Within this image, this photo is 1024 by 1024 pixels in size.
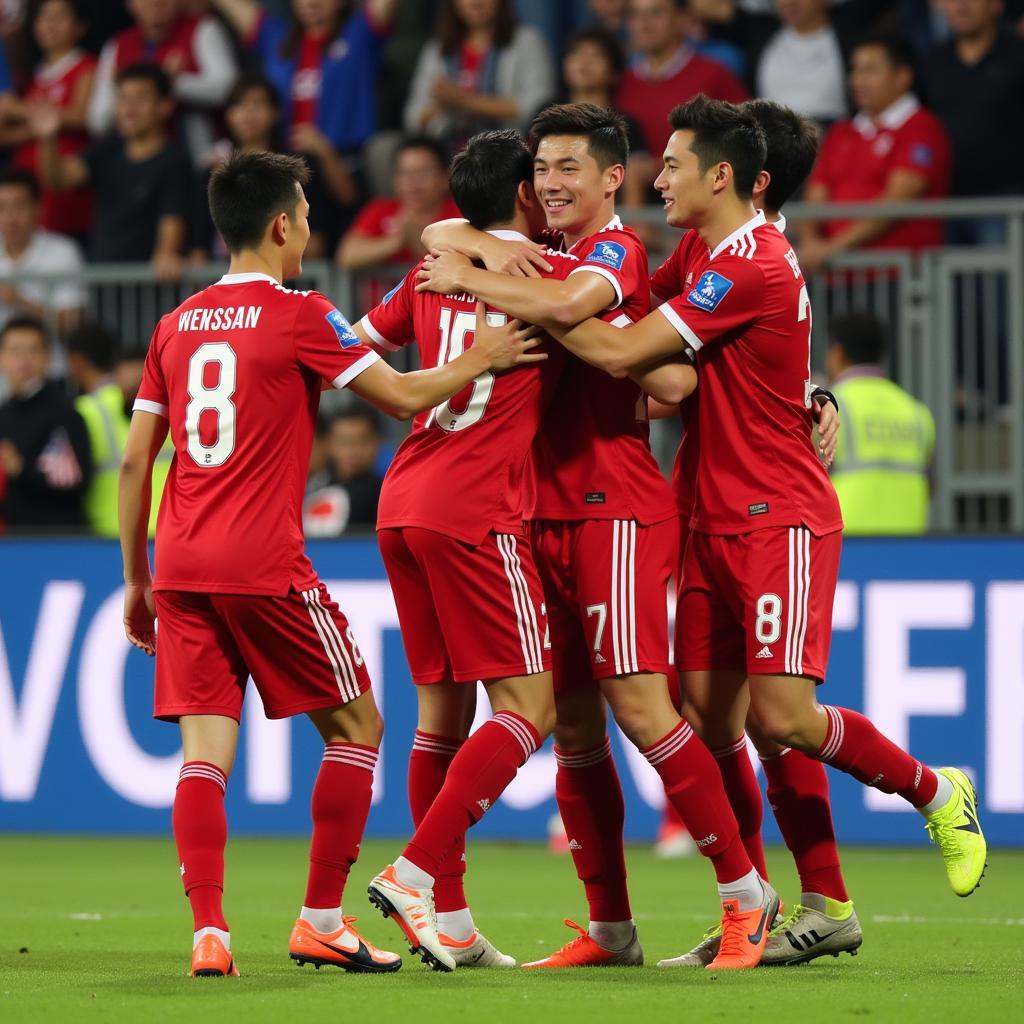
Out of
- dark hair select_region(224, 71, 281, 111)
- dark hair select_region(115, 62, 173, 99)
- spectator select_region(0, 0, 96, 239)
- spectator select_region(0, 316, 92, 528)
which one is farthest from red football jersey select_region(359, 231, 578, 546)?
spectator select_region(0, 0, 96, 239)

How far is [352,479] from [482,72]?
3.04 m

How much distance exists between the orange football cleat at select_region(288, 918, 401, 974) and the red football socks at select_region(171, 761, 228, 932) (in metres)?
0.23

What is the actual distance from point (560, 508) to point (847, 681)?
13.9ft

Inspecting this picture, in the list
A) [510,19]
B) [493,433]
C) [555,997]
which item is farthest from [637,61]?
[555,997]

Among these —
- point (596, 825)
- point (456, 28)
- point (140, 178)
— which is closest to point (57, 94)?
point (140, 178)

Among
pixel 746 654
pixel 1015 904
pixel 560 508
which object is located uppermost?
pixel 560 508

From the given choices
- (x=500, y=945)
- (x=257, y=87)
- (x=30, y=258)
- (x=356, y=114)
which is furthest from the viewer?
(x=356, y=114)

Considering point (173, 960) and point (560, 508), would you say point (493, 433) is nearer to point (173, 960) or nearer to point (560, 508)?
point (560, 508)

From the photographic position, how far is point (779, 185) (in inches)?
249

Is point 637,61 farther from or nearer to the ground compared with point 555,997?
farther from the ground

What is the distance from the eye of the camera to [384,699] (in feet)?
33.3

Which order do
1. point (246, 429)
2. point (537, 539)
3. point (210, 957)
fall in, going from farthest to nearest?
A: point (537, 539) → point (246, 429) → point (210, 957)

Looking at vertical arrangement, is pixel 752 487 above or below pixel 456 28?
below

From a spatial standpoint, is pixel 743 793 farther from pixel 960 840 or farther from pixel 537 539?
pixel 537 539
